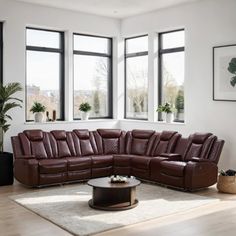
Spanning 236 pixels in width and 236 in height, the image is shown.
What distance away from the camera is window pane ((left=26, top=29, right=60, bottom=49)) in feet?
27.4

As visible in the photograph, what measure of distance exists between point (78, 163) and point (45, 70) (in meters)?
2.46

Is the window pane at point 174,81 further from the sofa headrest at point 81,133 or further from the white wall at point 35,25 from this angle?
the sofa headrest at point 81,133

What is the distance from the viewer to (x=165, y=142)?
7.73 m

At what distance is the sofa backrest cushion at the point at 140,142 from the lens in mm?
7969

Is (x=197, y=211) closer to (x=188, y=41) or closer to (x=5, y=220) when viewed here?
(x=5, y=220)

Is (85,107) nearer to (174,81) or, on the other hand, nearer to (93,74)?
Answer: (93,74)

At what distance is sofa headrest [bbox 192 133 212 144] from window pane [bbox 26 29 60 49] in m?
3.61

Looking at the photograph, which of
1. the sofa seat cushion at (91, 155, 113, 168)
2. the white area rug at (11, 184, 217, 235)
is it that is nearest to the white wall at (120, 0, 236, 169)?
the sofa seat cushion at (91, 155, 113, 168)

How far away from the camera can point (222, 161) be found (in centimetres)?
748

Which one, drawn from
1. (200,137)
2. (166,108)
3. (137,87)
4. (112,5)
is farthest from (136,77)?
(200,137)

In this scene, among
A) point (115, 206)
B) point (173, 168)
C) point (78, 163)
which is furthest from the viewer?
point (78, 163)

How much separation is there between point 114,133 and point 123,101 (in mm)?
1513

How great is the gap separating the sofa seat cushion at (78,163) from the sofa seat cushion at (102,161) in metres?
0.11

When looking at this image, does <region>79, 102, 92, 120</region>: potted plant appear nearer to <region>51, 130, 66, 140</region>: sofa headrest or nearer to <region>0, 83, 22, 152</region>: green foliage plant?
<region>51, 130, 66, 140</region>: sofa headrest
